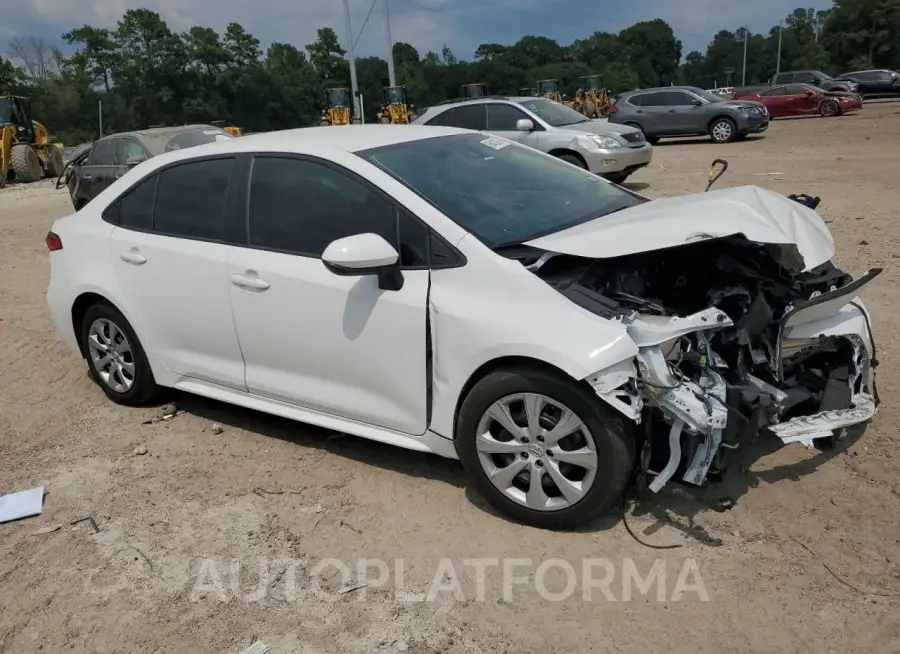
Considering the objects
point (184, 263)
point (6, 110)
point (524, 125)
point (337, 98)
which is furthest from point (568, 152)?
point (6, 110)

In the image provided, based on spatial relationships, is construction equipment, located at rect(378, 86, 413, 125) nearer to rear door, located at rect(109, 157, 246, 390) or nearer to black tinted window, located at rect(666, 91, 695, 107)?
black tinted window, located at rect(666, 91, 695, 107)

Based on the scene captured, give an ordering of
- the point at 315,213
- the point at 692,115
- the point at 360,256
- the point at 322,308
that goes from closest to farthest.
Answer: the point at 360,256
the point at 322,308
the point at 315,213
the point at 692,115

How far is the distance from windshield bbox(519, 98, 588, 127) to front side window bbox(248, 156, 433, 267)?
9.70 metres

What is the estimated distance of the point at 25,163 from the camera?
75.6 feet

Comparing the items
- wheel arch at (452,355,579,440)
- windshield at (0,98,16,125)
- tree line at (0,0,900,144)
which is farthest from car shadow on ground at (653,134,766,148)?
tree line at (0,0,900,144)

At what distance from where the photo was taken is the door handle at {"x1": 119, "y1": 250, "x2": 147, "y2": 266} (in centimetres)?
455

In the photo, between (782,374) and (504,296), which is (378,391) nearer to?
(504,296)

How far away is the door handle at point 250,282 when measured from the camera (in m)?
3.96

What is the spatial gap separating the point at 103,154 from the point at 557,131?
7.65 metres

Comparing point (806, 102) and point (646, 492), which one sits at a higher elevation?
point (806, 102)

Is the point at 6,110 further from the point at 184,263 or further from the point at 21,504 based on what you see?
the point at 21,504

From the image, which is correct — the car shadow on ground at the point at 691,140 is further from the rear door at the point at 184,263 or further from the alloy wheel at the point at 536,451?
the alloy wheel at the point at 536,451

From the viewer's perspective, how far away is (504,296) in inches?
130

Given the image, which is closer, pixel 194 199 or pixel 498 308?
pixel 498 308
